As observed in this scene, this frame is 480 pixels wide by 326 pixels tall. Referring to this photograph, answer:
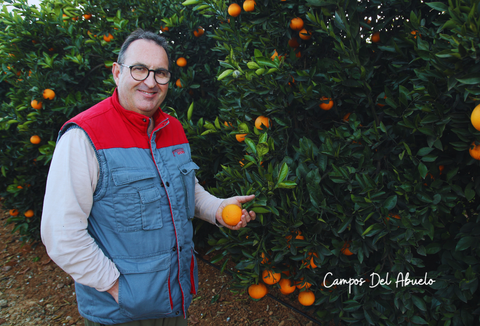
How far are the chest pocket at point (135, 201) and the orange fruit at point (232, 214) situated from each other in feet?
1.11

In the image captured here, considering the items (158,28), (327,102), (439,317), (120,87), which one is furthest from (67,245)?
(158,28)

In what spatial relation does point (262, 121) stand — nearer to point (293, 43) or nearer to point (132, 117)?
point (293, 43)

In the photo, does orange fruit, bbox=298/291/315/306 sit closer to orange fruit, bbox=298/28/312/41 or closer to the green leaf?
the green leaf

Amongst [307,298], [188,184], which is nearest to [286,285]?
[307,298]

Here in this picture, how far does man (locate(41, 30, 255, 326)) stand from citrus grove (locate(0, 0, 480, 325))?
34 cm

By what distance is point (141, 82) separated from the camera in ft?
4.66

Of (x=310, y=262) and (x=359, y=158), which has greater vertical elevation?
(x=359, y=158)

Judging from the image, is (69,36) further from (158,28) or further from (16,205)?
(16,205)

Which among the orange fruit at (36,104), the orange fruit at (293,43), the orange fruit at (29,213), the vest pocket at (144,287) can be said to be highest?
the orange fruit at (293,43)

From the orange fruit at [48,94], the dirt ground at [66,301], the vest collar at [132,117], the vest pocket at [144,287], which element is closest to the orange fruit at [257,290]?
the vest pocket at [144,287]

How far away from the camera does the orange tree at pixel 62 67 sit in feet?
10.4

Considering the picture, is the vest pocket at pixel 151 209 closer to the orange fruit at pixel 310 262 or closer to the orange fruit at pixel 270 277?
the orange fruit at pixel 270 277

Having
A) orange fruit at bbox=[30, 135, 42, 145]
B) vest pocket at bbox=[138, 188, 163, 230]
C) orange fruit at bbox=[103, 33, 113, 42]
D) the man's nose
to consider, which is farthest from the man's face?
orange fruit at bbox=[30, 135, 42, 145]

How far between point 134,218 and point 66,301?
242 cm
